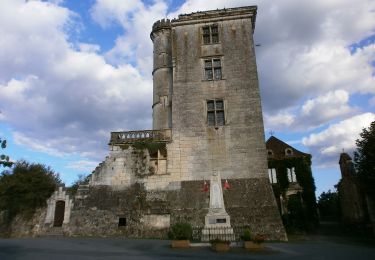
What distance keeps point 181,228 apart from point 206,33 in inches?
618

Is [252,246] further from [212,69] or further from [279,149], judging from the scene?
[279,149]

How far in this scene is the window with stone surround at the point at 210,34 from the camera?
913 inches

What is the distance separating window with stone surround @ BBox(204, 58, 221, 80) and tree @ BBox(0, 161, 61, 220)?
14.2 m

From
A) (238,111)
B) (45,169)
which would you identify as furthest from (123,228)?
(238,111)

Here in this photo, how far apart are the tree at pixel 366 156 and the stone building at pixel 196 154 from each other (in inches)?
209

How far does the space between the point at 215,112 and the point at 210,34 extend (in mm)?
6418

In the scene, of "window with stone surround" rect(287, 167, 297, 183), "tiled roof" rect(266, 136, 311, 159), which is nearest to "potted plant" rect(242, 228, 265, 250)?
"window with stone surround" rect(287, 167, 297, 183)

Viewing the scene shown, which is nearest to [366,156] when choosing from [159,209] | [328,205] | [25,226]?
[159,209]

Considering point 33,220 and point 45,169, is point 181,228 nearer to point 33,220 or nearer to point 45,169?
point 33,220

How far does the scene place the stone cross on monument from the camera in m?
15.0

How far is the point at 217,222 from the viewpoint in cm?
1561

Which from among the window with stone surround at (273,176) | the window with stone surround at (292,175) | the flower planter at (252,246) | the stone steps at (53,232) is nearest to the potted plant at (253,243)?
the flower planter at (252,246)

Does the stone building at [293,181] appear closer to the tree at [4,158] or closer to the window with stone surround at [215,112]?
the window with stone surround at [215,112]

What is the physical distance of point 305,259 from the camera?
10.1m
